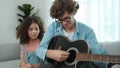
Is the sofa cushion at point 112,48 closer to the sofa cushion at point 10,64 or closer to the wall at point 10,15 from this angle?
the sofa cushion at point 10,64

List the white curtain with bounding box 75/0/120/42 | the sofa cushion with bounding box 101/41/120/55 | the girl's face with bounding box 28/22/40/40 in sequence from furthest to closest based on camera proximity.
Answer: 1. the white curtain with bounding box 75/0/120/42
2. the girl's face with bounding box 28/22/40/40
3. the sofa cushion with bounding box 101/41/120/55

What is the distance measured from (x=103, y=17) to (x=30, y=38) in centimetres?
100

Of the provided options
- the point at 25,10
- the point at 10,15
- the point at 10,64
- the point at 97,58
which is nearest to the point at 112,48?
the point at 97,58

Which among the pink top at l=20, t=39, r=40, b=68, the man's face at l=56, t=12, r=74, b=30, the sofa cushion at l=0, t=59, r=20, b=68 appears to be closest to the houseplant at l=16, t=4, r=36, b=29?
the sofa cushion at l=0, t=59, r=20, b=68

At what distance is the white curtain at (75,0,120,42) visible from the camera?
103 inches

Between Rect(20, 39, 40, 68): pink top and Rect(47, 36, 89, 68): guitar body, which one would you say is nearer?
Rect(47, 36, 89, 68): guitar body

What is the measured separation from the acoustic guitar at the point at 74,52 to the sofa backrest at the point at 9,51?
1539 mm

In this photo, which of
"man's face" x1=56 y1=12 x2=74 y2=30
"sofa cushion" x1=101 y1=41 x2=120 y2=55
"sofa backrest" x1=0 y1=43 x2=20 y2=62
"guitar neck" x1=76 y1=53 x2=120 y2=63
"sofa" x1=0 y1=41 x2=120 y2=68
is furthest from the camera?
"sofa backrest" x1=0 y1=43 x2=20 y2=62

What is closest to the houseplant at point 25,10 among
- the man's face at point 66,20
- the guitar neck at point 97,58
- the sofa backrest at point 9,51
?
the sofa backrest at point 9,51

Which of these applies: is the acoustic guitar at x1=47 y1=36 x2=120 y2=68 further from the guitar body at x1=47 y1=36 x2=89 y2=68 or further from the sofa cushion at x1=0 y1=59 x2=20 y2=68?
the sofa cushion at x1=0 y1=59 x2=20 y2=68

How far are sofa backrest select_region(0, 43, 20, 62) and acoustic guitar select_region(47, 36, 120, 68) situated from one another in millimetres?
1539

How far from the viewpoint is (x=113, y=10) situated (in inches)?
103

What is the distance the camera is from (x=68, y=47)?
56.5 inches

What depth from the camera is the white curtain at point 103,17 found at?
2.62 m
